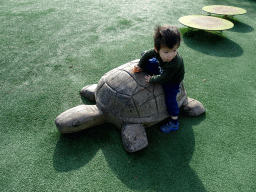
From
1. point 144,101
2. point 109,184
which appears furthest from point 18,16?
point 109,184

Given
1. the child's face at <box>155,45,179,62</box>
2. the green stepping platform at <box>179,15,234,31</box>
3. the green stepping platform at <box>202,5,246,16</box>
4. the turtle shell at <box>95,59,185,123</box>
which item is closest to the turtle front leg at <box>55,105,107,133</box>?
the turtle shell at <box>95,59,185,123</box>

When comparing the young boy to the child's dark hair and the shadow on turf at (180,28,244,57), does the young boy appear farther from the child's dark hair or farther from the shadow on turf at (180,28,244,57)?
the shadow on turf at (180,28,244,57)

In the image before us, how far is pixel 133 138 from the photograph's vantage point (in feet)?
6.70

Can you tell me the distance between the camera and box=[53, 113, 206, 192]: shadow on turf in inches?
73.5

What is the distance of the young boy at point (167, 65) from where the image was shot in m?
1.63

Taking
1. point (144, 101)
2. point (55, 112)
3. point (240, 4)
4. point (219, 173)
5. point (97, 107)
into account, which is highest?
point (240, 4)

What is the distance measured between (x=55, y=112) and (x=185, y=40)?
3.58 m

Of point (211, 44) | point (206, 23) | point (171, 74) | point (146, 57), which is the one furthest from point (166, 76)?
point (206, 23)

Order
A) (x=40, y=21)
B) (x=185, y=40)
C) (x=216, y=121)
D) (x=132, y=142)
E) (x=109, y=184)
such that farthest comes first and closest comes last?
1. (x=40, y=21)
2. (x=185, y=40)
3. (x=216, y=121)
4. (x=132, y=142)
5. (x=109, y=184)

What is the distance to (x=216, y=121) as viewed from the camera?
8.27ft

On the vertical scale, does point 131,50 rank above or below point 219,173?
above

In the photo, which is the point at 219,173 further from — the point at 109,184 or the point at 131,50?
the point at 131,50

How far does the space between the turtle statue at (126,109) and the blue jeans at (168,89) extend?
6 cm

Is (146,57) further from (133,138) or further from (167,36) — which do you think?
(133,138)
